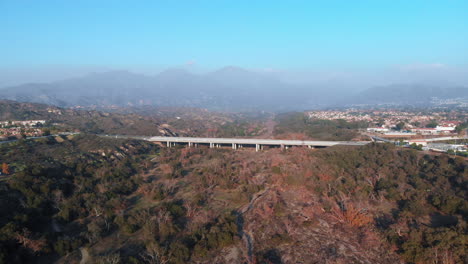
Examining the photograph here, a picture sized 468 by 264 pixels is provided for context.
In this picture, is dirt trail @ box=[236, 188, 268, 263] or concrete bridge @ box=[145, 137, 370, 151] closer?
dirt trail @ box=[236, 188, 268, 263]

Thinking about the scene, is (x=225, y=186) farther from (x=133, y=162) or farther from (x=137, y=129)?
(x=137, y=129)

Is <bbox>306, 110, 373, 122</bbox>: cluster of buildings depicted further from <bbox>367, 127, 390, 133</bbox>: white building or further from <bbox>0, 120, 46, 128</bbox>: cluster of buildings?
<bbox>0, 120, 46, 128</bbox>: cluster of buildings

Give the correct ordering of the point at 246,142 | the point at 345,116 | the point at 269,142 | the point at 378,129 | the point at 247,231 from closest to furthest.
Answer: the point at 247,231
the point at 269,142
the point at 246,142
the point at 378,129
the point at 345,116

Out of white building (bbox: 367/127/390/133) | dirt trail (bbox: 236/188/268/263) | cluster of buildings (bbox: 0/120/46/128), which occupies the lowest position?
dirt trail (bbox: 236/188/268/263)

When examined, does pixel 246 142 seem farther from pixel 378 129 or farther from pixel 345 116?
pixel 345 116

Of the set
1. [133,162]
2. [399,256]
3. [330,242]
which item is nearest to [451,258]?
[399,256]

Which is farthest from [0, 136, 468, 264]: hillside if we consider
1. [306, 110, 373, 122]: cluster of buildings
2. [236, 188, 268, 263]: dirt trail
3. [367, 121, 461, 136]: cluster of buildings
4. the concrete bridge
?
[306, 110, 373, 122]: cluster of buildings

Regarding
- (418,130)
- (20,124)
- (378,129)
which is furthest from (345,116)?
(20,124)

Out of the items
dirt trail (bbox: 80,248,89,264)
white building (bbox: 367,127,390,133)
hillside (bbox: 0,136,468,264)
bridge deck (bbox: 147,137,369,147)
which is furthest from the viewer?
white building (bbox: 367,127,390,133)
